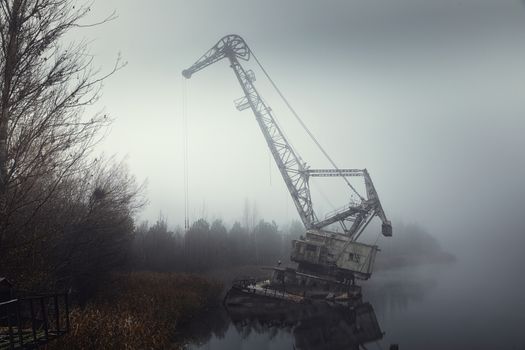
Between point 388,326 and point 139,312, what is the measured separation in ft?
48.3

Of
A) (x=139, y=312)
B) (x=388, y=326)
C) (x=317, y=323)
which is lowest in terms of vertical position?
(x=388, y=326)

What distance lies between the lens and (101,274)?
21969 millimetres

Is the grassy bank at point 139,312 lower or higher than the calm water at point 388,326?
higher

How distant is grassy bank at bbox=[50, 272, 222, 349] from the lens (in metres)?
11.8

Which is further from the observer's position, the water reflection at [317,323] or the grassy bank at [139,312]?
the water reflection at [317,323]

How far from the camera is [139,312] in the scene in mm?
17219

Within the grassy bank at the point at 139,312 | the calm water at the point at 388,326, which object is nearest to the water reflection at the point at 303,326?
the calm water at the point at 388,326

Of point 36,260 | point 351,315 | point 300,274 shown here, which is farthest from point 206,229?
point 36,260

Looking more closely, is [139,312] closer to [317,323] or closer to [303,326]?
[303,326]

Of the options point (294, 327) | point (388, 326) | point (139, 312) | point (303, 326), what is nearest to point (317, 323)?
point (303, 326)

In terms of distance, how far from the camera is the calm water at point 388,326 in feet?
62.0

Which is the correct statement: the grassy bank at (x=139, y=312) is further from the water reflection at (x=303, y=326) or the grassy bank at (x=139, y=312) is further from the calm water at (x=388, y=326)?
the calm water at (x=388, y=326)

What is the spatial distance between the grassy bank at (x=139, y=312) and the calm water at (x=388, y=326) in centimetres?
156

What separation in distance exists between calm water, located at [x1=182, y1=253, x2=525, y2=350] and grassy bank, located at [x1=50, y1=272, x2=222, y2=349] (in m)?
1.56
